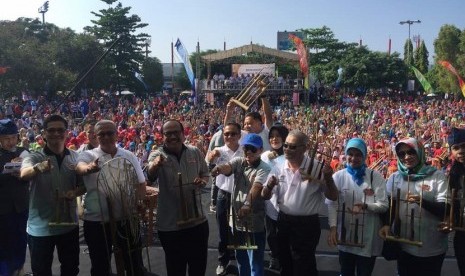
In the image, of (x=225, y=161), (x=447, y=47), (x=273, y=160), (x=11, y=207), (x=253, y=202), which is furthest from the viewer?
(x=447, y=47)

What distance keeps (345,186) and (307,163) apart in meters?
0.36

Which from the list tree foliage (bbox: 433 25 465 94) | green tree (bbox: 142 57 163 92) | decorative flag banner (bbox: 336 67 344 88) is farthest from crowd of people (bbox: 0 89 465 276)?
green tree (bbox: 142 57 163 92)

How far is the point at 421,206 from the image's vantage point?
3.57 meters

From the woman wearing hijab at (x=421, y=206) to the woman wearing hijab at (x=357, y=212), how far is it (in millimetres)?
134

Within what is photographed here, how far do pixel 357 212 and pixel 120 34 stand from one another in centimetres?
4226

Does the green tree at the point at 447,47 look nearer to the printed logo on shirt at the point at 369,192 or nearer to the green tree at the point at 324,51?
the green tree at the point at 324,51

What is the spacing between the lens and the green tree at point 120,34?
43062 millimetres

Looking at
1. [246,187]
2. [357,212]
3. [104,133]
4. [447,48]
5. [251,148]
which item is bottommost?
[357,212]

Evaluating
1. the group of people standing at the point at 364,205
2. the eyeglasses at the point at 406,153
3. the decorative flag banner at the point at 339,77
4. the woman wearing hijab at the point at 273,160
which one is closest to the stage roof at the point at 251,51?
the decorative flag banner at the point at 339,77

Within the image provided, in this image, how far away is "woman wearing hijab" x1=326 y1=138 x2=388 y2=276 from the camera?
3754 millimetres

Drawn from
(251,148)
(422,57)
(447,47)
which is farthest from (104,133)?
(422,57)

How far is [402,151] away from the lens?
3.70 metres

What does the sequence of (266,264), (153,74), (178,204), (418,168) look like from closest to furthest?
(418,168) → (178,204) → (266,264) → (153,74)

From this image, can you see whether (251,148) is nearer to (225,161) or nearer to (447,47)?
(225,161)
